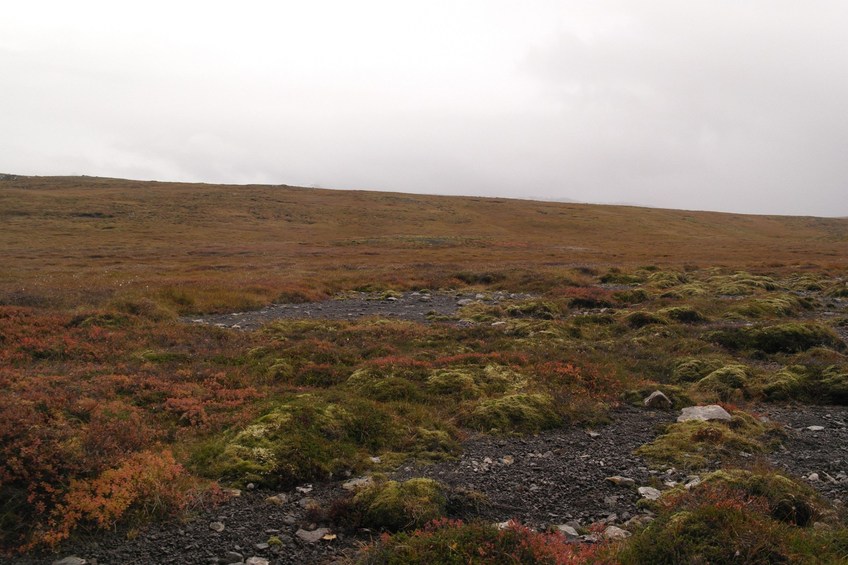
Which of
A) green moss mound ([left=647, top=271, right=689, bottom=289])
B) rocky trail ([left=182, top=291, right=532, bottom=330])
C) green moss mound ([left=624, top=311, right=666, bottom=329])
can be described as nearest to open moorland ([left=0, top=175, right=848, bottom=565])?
green moss mound ([left=624, top=311, right=666, bottom=329])

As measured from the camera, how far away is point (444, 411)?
40.2 feet

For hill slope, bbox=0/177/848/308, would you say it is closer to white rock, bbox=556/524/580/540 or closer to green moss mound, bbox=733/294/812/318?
green moss mound, bbox=733/294/812/318

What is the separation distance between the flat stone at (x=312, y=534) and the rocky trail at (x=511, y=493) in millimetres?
13

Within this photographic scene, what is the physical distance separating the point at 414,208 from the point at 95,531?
120 metres

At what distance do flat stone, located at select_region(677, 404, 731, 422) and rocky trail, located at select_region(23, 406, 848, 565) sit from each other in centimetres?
36

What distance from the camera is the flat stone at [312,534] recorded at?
23.4ft

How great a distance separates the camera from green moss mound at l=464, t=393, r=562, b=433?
11.5m

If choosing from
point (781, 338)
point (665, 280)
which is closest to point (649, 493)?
point (781, 338)

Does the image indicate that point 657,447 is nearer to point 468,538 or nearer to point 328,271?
point 468,538

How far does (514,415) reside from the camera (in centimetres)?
1188

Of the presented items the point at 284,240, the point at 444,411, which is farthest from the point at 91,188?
the point at 444,411

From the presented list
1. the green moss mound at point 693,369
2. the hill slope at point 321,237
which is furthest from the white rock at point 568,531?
the hill slope at point 321,237

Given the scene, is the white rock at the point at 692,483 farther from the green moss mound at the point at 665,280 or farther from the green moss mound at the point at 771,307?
the green moss mound at the point at 665,280

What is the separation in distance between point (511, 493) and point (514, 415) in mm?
3402
